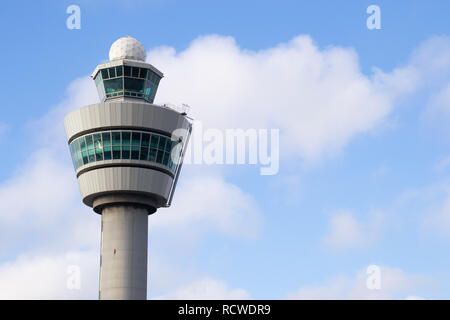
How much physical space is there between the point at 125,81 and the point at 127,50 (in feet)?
14.7

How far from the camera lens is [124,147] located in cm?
7988

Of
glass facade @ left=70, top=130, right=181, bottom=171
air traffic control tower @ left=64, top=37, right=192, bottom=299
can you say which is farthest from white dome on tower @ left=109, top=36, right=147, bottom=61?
glass facade @ left=70, top=130, right=181, bottom=171

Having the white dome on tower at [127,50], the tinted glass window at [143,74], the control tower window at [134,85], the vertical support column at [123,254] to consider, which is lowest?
the vertical support column at [123,254]

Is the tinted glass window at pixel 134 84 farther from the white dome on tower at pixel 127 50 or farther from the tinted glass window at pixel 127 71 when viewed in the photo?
the white dome on tower at pixel 127 50

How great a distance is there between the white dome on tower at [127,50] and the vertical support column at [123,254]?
19.4 meters

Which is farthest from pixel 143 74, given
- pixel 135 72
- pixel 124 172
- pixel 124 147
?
pixel 124 172

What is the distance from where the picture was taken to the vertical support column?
78875mm

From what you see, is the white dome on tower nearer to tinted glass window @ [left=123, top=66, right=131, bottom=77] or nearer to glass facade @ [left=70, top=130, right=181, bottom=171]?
tinted glass window @ [left=123, top=66, right=131, bottom=77]

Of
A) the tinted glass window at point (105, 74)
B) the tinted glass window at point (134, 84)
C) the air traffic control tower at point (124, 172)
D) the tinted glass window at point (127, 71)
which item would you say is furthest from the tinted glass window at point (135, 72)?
the air traffic control tower at point (124, 172)

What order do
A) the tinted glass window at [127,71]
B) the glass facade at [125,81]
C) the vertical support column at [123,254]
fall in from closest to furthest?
the vertical support column at [123,254], the tinted glass window at [127,71], the glass facade at [125,81]

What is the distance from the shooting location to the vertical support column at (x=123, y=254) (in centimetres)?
7888
